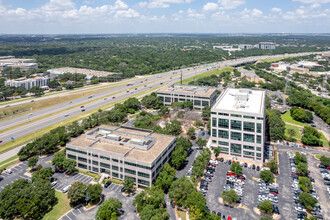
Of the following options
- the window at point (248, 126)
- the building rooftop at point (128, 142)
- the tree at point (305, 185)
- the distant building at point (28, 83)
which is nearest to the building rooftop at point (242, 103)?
the window at point (248, 126)

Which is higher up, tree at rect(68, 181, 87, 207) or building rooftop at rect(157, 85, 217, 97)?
building rooftop at rect(157, 85, 217, 97)

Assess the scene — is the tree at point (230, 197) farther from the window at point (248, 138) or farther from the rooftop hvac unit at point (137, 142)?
the rooftop hvac unit at point (137, 142)

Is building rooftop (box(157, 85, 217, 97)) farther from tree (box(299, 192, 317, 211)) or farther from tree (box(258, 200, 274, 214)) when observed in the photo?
tree (box(258, 200, 274, 214))

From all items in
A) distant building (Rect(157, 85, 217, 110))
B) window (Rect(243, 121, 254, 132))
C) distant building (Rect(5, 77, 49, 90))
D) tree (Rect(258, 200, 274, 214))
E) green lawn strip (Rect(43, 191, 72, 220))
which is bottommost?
green lawn strip (Rect(43, 191, 72, 220))

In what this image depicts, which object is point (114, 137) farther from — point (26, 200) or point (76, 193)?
point (26, 200)

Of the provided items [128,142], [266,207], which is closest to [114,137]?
[128,142]

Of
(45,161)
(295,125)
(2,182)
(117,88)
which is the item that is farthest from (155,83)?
(2,182)

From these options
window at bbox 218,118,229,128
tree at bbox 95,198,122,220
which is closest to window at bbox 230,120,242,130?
window at bbox 218,118,229,128
